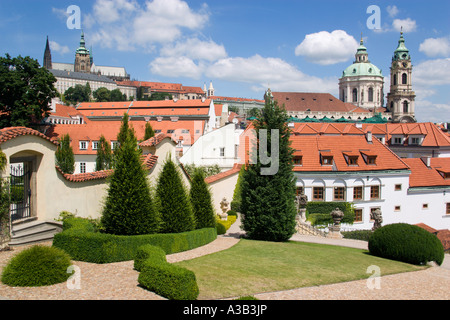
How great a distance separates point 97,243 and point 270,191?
11204 millimetres

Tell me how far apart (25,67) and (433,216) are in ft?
167

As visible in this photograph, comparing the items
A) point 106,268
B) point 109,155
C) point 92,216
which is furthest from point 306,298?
point 109,155

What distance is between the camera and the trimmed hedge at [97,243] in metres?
12.4

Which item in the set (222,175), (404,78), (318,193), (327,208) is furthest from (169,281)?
(404,78)

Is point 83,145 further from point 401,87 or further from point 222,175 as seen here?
point 401,87

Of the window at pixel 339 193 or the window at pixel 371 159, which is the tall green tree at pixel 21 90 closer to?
the window at pixel 339 193

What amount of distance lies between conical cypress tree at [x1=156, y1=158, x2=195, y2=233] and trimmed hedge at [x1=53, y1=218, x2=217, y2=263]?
3.50 feet

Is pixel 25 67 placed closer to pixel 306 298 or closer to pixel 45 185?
pixel 45 185

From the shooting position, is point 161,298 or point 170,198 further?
point 170,198

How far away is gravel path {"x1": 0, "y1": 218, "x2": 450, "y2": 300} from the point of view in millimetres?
9250

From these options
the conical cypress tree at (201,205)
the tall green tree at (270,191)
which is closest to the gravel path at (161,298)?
the conical cypress tree at (201,205)

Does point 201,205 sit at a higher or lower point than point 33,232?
higher

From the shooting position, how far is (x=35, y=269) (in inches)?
384

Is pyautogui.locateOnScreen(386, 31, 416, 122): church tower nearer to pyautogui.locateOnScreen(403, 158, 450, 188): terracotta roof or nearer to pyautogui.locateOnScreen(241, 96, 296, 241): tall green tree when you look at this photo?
pyautogui.locateOnScreen(403, 158, 450, 188): terracotta roof
